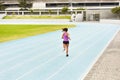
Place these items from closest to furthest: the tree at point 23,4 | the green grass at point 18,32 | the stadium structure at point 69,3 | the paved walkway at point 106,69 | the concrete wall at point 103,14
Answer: the paved walkway at point 106,69, the green grass at point 18,32, the concrete wall at point 103,14, the tree at point 23,4, the stadium structure at point 69,3

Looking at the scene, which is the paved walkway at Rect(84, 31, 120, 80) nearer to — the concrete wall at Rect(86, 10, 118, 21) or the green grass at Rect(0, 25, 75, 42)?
the green grass at Rect(0, 25, 75, 42)

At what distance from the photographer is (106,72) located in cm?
1094

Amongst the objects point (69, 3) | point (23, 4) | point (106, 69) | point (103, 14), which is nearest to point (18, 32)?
point (106, 69)

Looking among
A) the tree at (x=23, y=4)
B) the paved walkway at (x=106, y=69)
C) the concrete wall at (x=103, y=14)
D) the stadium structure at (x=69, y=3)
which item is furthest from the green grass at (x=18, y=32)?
the stadium structure at (x=69, y=3)

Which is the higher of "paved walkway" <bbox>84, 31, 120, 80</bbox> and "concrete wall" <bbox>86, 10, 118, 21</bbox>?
"paved walkway" <bbox>84, 31, 120, 80</bbox>

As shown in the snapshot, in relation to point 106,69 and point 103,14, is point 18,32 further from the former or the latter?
point 103,14

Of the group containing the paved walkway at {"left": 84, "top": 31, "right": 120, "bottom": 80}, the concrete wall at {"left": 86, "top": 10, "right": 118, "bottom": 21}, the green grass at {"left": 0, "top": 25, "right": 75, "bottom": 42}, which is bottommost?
the concrete wall at {"left": 86, "top": 10, "right": 118, "bottom": 21}

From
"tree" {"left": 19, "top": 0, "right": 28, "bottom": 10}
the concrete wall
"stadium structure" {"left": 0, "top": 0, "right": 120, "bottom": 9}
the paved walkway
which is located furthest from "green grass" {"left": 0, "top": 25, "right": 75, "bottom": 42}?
"stadium structure" {"left": 0, "top": 0, "right": 120, "bottom": 9}

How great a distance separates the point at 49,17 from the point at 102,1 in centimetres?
3307

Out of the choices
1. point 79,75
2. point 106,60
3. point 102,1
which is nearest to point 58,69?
point 79,75

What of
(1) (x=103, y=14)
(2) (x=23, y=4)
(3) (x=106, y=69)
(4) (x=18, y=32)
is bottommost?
(1) (x=103, y=14)

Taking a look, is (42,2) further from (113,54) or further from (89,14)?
(113,54)

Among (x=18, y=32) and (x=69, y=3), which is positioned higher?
(x=69, y=3)

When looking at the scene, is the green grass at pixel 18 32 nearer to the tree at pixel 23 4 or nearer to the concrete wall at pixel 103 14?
the concrete wall at pixel 103 14
